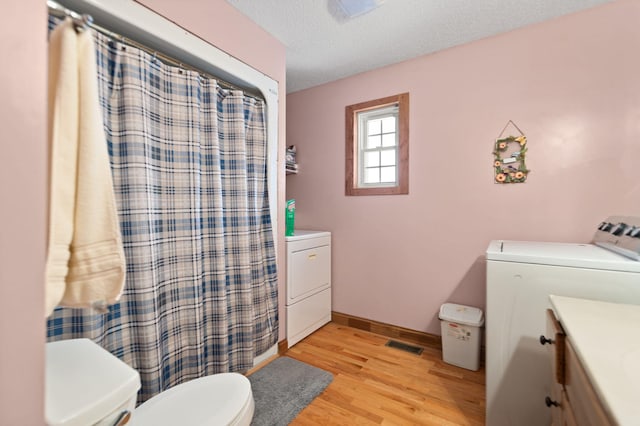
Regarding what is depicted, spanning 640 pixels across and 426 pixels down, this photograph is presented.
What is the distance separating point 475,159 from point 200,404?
2266 mm

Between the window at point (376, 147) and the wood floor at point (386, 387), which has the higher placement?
the window at point (376, 147)

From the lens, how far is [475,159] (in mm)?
2113

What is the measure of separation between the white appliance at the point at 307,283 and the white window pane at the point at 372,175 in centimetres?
66

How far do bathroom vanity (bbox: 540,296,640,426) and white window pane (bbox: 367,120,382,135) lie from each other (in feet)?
6.58

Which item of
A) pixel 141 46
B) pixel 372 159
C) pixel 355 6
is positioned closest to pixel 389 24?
pixel 355 6

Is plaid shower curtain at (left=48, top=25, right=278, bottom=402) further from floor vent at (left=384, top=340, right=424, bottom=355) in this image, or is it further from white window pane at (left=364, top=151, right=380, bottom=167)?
white window pane at (left=364, top=151, right=380, bottom=167)

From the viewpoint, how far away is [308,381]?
180 cm

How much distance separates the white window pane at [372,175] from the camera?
2.66m

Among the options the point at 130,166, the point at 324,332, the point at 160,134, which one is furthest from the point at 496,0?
the point at 324,332

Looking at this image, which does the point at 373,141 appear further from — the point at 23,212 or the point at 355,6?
the point at 23,212

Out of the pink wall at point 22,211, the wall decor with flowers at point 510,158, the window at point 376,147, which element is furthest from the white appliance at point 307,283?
the pink wall at point 22,211

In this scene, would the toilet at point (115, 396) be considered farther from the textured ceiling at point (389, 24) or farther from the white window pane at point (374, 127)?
the white window pane at point (374, 127)

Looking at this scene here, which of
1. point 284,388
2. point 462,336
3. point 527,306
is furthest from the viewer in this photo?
point 462,336

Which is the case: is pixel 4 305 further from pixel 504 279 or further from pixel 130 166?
pixel 504 279
